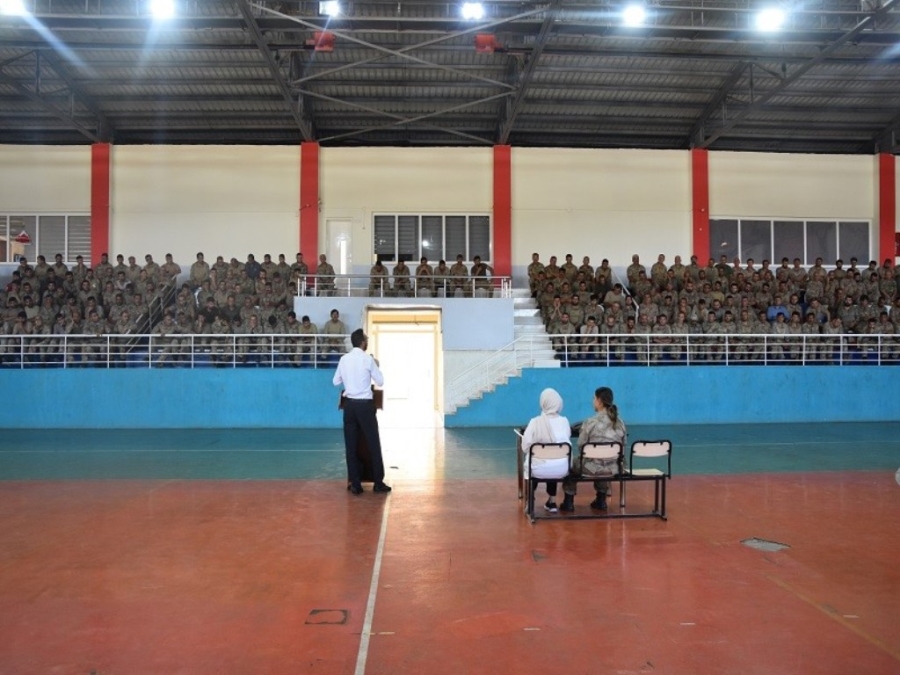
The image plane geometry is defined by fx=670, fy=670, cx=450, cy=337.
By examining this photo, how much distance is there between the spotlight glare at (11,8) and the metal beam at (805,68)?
1756cm

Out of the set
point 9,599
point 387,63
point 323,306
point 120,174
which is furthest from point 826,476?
point 120,174

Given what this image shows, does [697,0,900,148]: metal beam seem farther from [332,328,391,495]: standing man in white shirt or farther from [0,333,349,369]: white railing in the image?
[332,328,391,495]: standing man in white shirt

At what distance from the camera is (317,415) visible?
14.5 metres

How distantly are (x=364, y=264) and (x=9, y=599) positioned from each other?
16.5 m

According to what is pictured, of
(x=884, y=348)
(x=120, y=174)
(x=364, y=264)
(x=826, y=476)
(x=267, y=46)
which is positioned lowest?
(x=826, y=476)

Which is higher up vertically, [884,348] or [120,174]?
[120,174]

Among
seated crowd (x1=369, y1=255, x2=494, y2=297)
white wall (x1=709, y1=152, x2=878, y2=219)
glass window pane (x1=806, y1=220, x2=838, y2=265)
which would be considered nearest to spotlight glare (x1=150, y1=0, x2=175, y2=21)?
seated crowd (x1=369, y1=255, x2=494, y2=297)

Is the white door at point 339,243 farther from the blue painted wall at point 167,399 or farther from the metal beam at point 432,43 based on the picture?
the blue painted wall at point 167,399

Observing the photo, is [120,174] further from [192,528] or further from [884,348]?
[884,348]

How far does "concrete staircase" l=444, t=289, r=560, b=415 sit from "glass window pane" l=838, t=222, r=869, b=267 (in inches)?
466

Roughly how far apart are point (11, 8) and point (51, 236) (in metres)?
8.27

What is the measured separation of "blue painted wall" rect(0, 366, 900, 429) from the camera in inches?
569

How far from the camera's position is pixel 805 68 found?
16406 millimetres

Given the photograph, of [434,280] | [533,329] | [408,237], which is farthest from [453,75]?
[533,329]
